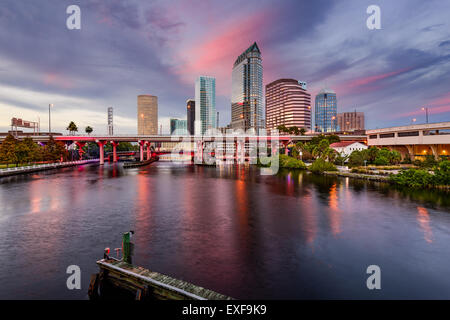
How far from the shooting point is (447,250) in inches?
728

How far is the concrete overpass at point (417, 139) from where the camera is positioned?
78.9 m

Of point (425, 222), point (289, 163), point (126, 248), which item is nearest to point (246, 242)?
point (126, 248)

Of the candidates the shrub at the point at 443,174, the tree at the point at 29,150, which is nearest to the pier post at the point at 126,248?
the shrub at the point at 443,174

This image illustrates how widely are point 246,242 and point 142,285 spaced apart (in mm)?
10300

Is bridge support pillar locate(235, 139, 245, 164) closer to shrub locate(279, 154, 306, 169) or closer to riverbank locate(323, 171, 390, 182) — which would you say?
shrub locate(279, 154, 306, 169)

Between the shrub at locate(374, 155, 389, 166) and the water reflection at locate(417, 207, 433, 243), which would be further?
the shrub at locate(374, 155, 389, 166)

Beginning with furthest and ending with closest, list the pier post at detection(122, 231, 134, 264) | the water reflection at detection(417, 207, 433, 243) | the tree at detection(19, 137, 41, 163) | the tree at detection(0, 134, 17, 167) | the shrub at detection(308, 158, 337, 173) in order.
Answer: the tree at detection(19, 137, 41, 163)
the shrub at detection(308, 158, 337, 173)
the tree at detection(0, 134, 17, 167)
the water reflection at detection(417, 207, 433, 243)
the pier post at detection(122, 231, 134, 264)

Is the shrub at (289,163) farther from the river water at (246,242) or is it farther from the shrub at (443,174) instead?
the river water at (246,242)

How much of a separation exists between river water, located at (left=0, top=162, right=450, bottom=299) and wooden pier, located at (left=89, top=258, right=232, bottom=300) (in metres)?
1.44

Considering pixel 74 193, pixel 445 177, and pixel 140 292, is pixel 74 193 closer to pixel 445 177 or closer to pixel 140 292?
pixel 140 292

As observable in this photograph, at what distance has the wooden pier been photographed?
34.6 ft

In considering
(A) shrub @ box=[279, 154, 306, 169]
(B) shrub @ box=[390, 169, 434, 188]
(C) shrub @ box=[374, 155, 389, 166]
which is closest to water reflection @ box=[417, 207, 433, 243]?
(B) shrub @ box=[390, 169, 434, 188]
